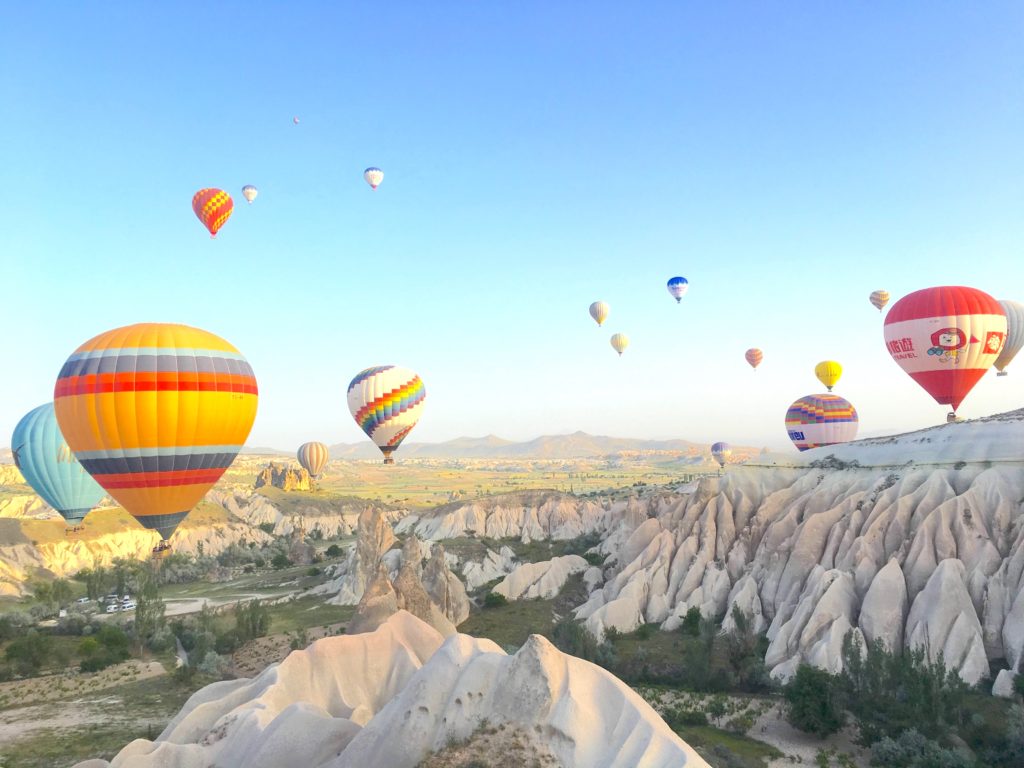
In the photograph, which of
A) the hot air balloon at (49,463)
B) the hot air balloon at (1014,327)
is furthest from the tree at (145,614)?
the hot air balloon at (1014,327)

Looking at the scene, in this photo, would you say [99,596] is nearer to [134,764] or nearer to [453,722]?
[134,764]

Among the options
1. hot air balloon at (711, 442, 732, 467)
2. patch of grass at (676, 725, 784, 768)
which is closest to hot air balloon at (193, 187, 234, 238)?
patch of grass at (676, 725, 784, 768)

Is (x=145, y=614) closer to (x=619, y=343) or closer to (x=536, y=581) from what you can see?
(x=536, y=581)

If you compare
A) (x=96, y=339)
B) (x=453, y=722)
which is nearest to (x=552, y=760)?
(x=453, y=722)

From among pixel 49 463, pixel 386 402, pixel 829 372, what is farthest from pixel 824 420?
pixel 49 463

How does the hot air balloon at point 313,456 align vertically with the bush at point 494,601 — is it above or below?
above

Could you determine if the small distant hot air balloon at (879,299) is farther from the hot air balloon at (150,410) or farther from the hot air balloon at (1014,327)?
the hot air balloon at (150,410)

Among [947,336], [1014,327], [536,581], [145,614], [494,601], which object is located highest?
[1014,327]

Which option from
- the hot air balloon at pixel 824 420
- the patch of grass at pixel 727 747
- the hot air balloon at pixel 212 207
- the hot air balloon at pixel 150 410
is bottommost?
the patch of grass at pixel 727 747
